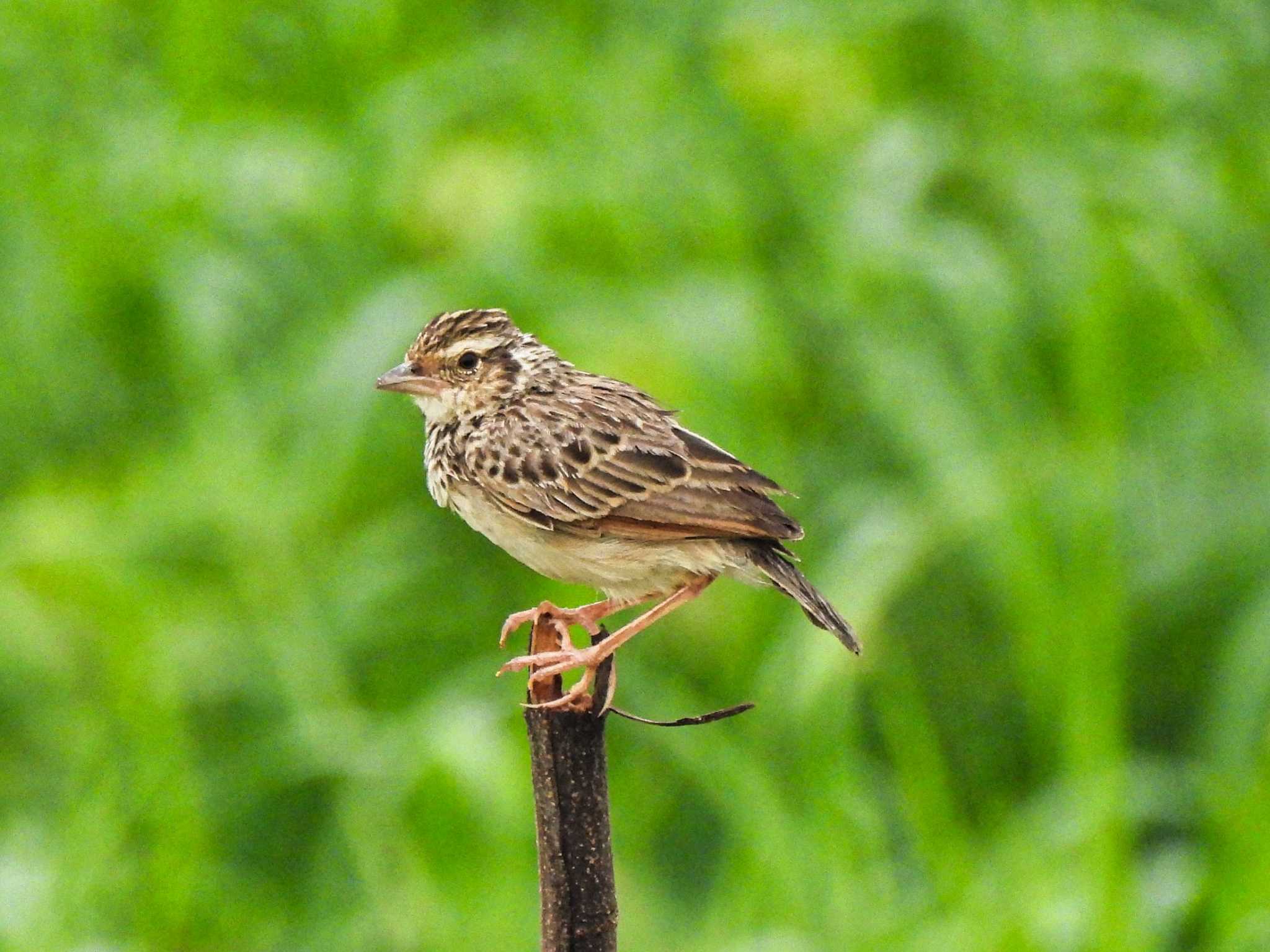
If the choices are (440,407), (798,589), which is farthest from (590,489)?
(440,407)

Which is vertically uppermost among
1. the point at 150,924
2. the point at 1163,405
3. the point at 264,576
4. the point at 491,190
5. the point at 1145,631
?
the point at 491,190

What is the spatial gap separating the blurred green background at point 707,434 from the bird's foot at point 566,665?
208 cm

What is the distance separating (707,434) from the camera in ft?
23.4

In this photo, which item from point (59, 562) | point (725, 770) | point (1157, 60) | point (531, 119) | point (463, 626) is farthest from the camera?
point (531, 119)

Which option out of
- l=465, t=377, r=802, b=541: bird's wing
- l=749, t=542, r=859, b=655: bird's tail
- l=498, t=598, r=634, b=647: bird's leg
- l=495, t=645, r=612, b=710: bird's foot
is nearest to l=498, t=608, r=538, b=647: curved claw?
l=498, t=598, r=634, b=647: bird's leg

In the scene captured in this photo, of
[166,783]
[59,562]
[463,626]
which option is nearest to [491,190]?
[463,626]

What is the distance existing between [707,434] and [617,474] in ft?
8.03

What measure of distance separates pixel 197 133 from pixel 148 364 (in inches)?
48.8

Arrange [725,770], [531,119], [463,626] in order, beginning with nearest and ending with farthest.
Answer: [725,770]
[463,626]
[531,119]

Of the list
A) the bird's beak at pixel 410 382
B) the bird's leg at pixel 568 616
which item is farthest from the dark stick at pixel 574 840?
the bird's beak at pixel 410 382

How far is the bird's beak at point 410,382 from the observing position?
16.7 feet

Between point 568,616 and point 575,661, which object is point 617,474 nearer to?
point 568,616

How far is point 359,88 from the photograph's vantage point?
9.33 metres

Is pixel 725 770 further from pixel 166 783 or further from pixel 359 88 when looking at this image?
pixel 359 88
